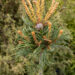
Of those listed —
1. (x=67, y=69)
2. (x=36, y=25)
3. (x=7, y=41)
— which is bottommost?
(x=67, y=69)

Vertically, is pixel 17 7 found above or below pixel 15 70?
above

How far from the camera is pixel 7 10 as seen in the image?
3.40 m

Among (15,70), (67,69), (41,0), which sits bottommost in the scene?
(67,69)

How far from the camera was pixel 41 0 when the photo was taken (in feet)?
3.64

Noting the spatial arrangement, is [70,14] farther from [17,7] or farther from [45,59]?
[45,59]

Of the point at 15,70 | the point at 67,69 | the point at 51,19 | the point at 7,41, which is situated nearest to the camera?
the point at 51,19

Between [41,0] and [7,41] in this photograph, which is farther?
[7,41]

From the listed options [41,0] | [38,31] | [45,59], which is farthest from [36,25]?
[45,59]

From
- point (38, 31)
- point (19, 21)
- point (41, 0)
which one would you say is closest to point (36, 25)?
point (38, 31)

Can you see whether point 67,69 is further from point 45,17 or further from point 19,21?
point 45,17

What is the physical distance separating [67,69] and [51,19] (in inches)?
116

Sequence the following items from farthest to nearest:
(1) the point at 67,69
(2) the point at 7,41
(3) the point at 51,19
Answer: (1) the point at 67,69
(2) the point at 7,41
(3) the point at 51,19

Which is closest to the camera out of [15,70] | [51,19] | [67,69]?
[51,19]

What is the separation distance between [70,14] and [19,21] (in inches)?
41.1
